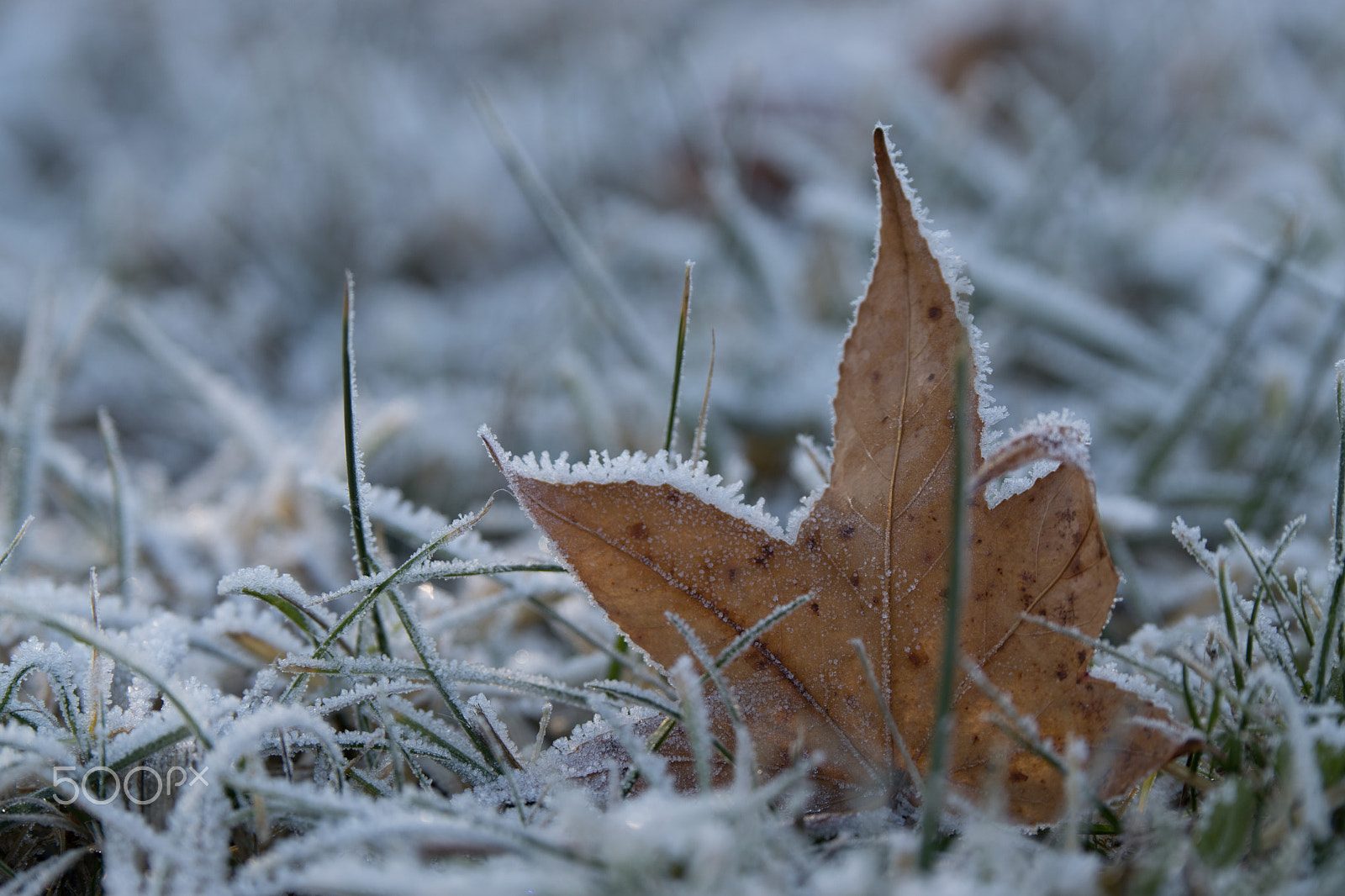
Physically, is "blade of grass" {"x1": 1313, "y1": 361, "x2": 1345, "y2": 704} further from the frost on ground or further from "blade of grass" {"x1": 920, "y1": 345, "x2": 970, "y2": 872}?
"blade of grass" {"x1": 920, "y1": 345, "x2": 970, "y2": 872}

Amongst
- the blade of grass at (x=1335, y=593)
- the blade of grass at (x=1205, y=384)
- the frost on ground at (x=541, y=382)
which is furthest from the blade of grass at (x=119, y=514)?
the blade of grass at (x=1205, y=384)

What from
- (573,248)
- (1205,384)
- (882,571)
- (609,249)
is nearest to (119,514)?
(573,248)

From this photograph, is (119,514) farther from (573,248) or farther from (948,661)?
(948,661)

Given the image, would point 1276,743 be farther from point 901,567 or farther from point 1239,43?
point 1239,43

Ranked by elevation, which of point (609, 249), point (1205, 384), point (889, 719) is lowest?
point (889, 719)

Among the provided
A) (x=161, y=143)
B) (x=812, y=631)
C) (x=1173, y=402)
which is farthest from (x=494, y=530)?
(x=161, y=143)

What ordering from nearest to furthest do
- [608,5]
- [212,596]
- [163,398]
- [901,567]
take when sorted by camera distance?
[901,567] < [212,596] < [163,398] < [608,5]
